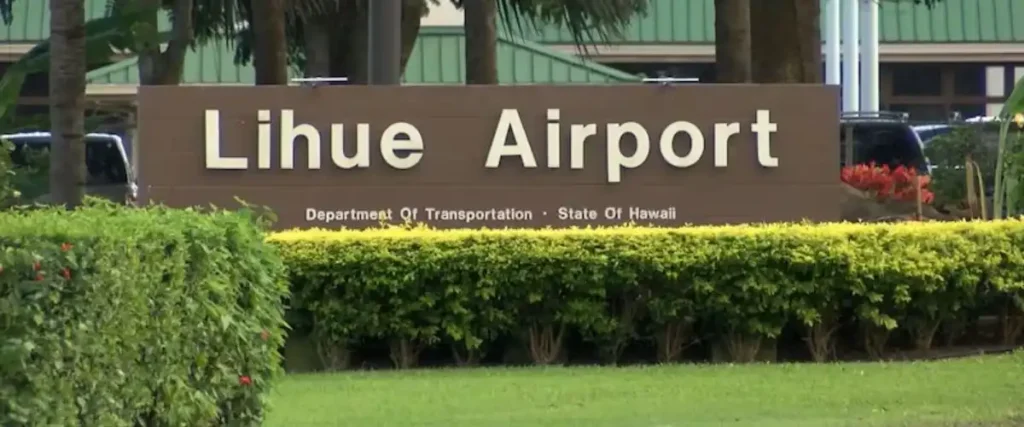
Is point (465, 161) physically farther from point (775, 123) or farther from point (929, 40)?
point (929, 40)

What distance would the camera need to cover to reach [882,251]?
11.8m

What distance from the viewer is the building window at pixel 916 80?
34.1m

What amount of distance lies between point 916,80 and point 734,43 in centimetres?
2004

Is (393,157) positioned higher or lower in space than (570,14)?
lower

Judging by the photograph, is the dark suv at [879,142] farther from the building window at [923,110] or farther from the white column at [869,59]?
the building window at [923,110]

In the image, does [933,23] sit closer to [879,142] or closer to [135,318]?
[879,142]

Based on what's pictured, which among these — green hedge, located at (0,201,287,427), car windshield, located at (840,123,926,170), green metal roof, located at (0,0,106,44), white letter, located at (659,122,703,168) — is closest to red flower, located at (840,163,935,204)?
white letter, located at (659,122,703,168)

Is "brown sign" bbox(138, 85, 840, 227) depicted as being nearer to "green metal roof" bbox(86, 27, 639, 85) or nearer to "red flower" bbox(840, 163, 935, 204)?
"red flower" bbox(840, 163, 935, 204)

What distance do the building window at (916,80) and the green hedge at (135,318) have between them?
27.3 m

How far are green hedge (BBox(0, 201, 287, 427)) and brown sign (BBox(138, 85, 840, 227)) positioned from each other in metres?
3.90

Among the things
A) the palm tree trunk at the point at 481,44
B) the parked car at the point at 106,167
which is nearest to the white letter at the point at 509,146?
the palm tree trunk at the point at 481,44

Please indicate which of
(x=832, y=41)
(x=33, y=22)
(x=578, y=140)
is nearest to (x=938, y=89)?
(x=832, y=41)

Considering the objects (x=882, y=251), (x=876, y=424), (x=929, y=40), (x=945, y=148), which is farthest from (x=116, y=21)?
(x=929, y=40)

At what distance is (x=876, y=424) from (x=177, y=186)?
20.0 ft
